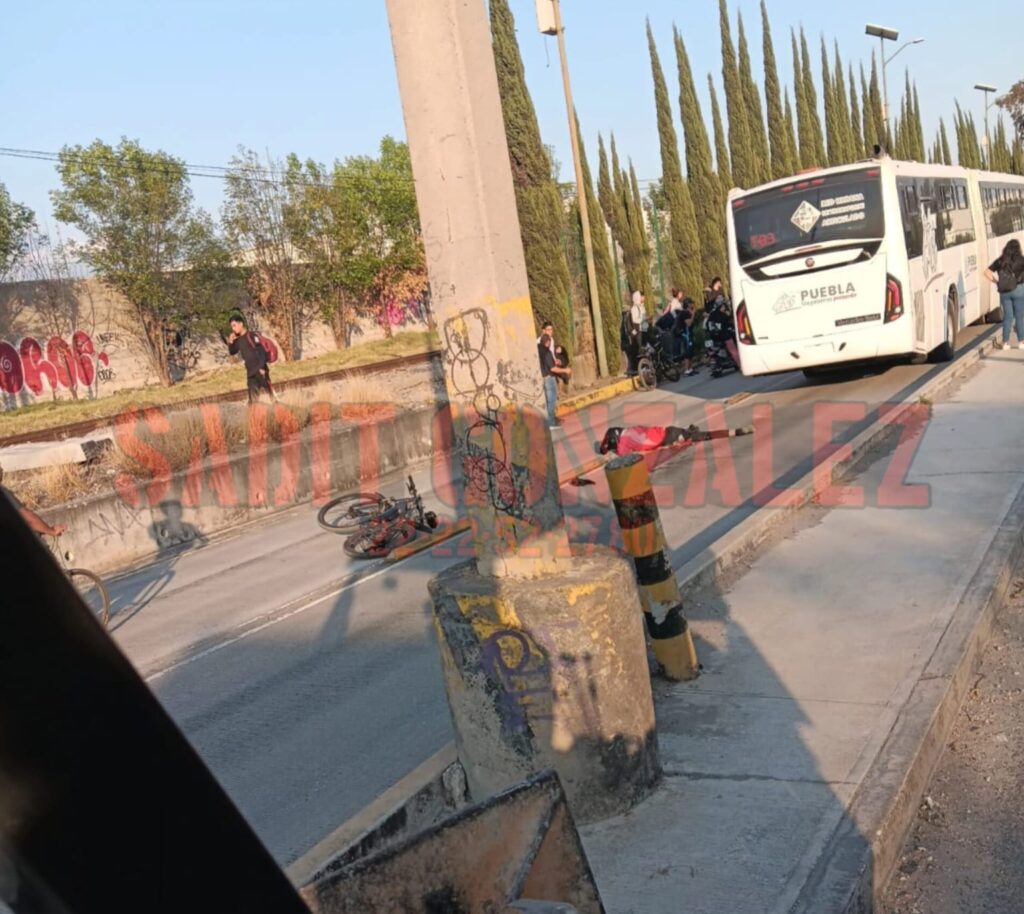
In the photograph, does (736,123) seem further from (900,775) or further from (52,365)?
(900,775)

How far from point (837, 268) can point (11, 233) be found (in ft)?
85.7

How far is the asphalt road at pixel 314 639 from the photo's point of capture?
5492mm

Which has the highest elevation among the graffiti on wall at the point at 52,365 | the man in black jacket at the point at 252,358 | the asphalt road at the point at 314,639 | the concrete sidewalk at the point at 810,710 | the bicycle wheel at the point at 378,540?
the graffiti on wall at the point at 52,365

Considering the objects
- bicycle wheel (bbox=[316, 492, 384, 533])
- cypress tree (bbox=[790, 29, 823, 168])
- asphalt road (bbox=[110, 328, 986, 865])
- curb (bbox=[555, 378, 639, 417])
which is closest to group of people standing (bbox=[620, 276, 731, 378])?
curb (bbox=[555, 378, 639, 417])

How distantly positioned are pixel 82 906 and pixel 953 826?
3.76 metres

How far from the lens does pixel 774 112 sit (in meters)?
48.3

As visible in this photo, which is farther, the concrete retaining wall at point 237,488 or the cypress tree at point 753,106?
the cypress tree at point 753,106

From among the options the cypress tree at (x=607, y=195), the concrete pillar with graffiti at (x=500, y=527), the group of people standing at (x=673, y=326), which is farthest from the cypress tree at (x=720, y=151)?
the concrete pillar with graffiti at (x=500, y=527)

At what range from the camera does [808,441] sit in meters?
13.5

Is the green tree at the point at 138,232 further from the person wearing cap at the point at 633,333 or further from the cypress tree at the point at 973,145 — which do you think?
the cypress tree at the point at 973,145

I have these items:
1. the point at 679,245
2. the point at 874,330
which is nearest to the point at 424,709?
the point at 874,330

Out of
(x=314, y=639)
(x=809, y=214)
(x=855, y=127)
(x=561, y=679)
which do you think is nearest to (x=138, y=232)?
(x=809, y=214)

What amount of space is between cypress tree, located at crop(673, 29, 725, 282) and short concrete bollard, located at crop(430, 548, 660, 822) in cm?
3536

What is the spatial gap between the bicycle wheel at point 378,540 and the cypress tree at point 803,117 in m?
45.1
